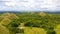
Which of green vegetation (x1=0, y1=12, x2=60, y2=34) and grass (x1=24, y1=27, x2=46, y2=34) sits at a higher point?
green vegetation (x1=0, y1=12, x2=60, y2=34)

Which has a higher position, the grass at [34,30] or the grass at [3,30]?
the grass at [3,30]

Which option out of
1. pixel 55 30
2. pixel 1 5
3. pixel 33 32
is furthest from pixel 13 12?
pixel 55 30

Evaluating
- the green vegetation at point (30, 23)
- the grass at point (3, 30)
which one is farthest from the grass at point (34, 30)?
the grass at point (3, 30)

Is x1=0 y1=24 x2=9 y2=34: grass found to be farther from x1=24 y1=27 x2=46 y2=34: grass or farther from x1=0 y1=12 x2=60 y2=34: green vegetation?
x1=24 y1=27 x2=46 y2=34: grass

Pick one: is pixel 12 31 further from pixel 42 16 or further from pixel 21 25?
pixel 42 16

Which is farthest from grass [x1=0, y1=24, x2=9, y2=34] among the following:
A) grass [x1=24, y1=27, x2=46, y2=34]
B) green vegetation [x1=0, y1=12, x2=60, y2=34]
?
grass [x1=24, y1=27, x2=46, y2=34]

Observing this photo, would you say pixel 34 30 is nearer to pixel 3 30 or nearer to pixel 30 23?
pixel 30 23

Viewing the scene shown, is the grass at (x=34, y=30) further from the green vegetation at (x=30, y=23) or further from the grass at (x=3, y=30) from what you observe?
the grass at (x=3, y=30)

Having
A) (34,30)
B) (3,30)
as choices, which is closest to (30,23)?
(34,30)
